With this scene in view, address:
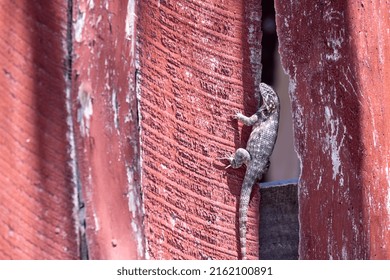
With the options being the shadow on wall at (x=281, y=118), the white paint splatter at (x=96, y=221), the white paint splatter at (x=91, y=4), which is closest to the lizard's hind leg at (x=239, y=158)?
the white paint splatter at (x=96, y=221)

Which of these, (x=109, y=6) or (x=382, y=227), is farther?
(x=382, y=227)

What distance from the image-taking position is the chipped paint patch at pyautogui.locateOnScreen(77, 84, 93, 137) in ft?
6.36

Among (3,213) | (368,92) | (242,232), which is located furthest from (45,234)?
(368,92)

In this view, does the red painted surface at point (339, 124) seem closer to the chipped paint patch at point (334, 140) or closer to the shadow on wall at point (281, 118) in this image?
the chipped paint patch at point (334, 140)

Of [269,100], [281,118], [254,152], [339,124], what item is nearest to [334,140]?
[339,124]

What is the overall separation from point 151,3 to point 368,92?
26.4 inches

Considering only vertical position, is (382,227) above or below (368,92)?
below

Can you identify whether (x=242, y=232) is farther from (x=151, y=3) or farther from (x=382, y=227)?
(x=151, y=3)

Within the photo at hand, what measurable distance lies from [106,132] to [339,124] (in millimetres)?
709

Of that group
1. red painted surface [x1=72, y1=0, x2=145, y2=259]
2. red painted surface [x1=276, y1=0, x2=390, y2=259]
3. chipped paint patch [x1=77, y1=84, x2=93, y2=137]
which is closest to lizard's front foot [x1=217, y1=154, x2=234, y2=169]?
red painted surface [x1=276, y1=0, x2=390, y2=259]

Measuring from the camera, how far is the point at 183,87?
2199 millimetres

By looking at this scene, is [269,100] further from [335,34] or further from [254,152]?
[335,34]

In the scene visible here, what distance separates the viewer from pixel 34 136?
194 cm

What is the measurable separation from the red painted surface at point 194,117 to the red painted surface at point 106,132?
Answer: 0.26 feet
